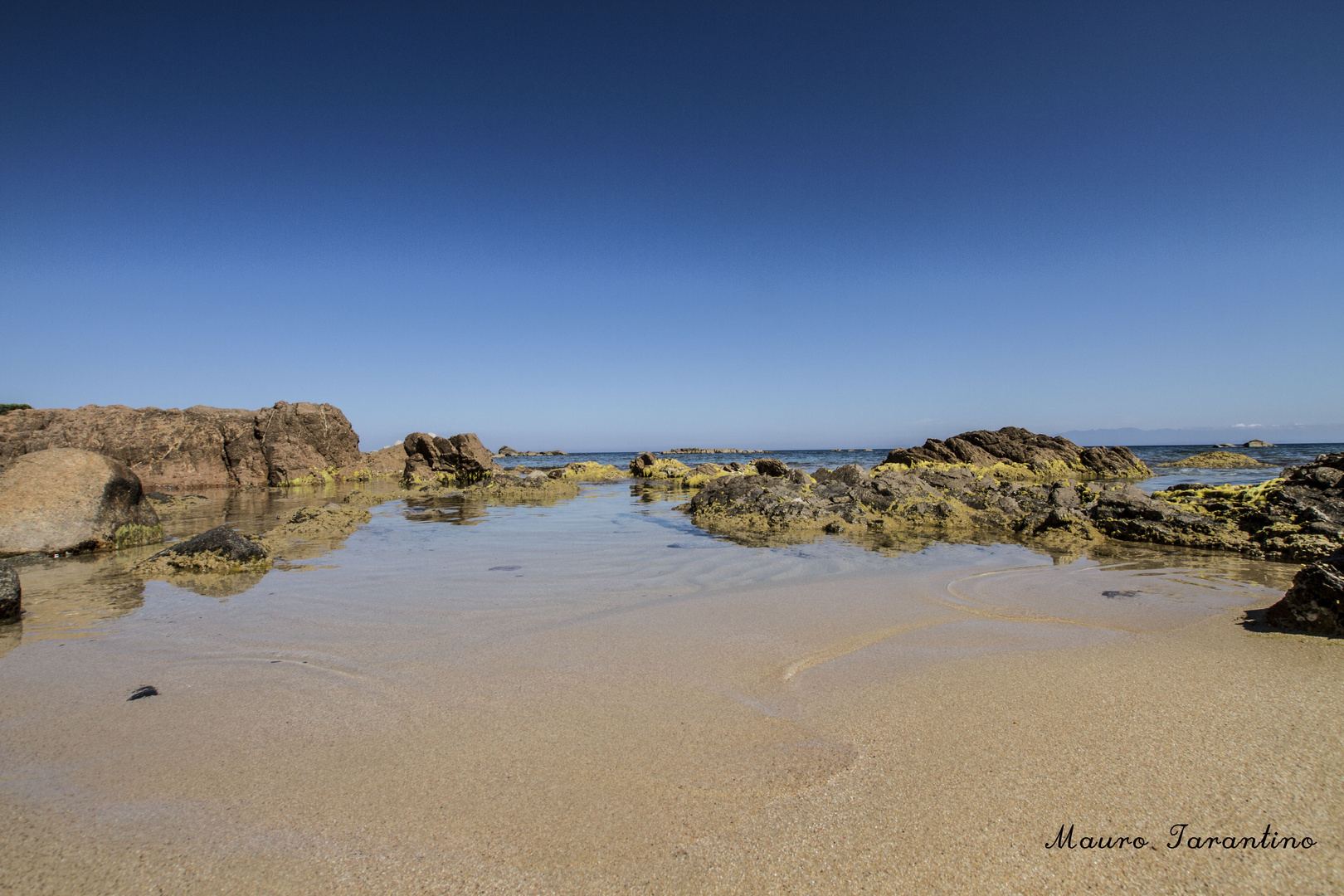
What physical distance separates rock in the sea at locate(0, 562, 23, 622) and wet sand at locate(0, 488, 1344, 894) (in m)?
0.56

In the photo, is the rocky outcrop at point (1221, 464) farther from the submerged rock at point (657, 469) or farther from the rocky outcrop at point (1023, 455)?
the submerged rock at point (657, 469)

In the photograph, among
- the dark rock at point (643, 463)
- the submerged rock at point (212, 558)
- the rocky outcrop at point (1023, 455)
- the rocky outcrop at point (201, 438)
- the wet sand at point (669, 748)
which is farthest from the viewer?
the dark rock at point (643, 463)

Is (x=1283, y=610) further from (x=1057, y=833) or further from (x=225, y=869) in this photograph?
(x=225, y=869)

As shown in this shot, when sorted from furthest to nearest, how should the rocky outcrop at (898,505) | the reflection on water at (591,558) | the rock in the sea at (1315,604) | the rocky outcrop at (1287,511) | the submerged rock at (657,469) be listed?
the submerged rock at (657,469) < the rocky outcrop at (898,505) < the rocky outcrop at (1287,511) < the reflection on water at (591,558) < the rock in the sea at (1315,604)

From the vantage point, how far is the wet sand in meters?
1.73

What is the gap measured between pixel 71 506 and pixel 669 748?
9.18 meters

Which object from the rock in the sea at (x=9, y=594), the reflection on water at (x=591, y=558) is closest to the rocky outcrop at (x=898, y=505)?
the reflection on water at (x=591, y=558)

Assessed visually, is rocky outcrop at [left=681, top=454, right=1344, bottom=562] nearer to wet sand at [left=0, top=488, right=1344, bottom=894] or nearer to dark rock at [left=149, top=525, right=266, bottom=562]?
wet sand at [left=0, top=488, right=1344, bottom=894]

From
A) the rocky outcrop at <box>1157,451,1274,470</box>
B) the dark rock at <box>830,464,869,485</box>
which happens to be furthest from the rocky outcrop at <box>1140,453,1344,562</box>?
the rocky outcrop at <box>1157,451,1274,470</box>

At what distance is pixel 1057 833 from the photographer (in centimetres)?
185

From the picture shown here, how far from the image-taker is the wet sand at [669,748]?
5.69 ft

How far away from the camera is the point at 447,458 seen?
2198 centimetres

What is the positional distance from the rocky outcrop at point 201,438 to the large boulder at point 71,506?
15165 mm

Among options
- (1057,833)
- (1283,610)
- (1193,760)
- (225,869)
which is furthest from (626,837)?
(1283,610)
